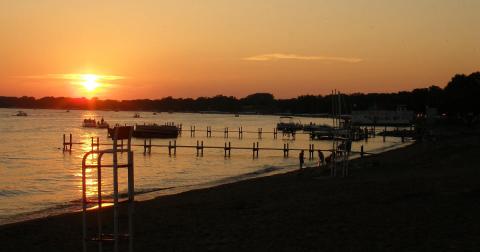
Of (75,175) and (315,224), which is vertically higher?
(315,224)

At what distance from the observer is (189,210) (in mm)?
18625

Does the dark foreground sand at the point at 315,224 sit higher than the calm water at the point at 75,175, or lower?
higher

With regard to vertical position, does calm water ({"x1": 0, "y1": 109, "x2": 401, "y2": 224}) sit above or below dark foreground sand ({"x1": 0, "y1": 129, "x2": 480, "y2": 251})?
below

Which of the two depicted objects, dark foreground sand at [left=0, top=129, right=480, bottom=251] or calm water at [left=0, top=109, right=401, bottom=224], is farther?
calm water at [left=0, top=109, right=401, bottom=224]

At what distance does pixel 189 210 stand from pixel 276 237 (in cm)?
645

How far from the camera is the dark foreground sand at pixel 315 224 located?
11.7m

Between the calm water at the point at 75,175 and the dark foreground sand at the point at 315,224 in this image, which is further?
the calm water at the point at 75,175

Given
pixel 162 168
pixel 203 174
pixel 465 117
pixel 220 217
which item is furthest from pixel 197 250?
pixel 465 117

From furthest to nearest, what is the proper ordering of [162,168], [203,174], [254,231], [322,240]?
1. [162,168]
2. [203,174]
3. [254,231]
4. [322,240]

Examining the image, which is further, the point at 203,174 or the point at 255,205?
the point at 203,174

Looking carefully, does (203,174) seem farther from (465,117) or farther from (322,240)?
(465,117)

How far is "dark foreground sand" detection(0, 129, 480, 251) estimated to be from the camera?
459 inches

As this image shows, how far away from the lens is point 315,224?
44.8 feet

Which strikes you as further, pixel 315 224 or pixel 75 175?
pixel 75 175
